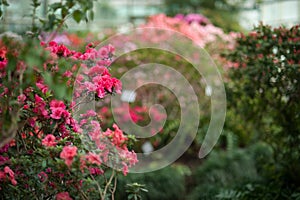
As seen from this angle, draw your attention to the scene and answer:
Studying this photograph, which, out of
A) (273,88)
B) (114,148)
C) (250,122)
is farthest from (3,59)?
(250,122)

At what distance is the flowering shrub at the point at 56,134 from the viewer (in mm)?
1684

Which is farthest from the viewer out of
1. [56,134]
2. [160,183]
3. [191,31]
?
[191,31]

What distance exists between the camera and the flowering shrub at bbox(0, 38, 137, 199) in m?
1.68

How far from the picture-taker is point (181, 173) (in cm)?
416

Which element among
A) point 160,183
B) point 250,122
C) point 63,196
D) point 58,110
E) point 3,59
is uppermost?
point 3,59

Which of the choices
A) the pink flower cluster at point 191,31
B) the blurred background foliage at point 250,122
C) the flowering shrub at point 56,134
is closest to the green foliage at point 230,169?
the blurred background foliage at point 250,122

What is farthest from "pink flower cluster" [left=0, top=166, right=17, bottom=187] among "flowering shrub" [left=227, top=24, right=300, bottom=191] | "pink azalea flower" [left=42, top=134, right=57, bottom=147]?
"flowering shrub" [left=227, top=24, right=300, bottom=191]

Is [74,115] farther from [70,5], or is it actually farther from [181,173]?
[181,173]

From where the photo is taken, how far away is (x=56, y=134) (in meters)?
2.07

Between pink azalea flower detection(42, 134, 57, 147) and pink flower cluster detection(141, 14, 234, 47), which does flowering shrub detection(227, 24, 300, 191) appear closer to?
pink flower cluster detection(141, 14, 234, 47)

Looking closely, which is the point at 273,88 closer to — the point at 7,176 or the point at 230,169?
the point at 230,169

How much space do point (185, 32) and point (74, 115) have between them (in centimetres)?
331

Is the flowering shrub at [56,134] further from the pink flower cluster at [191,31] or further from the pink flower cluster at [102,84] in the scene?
the pink flower cluster at [191,31]

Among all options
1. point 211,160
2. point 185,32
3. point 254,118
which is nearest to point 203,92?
point 185,32
